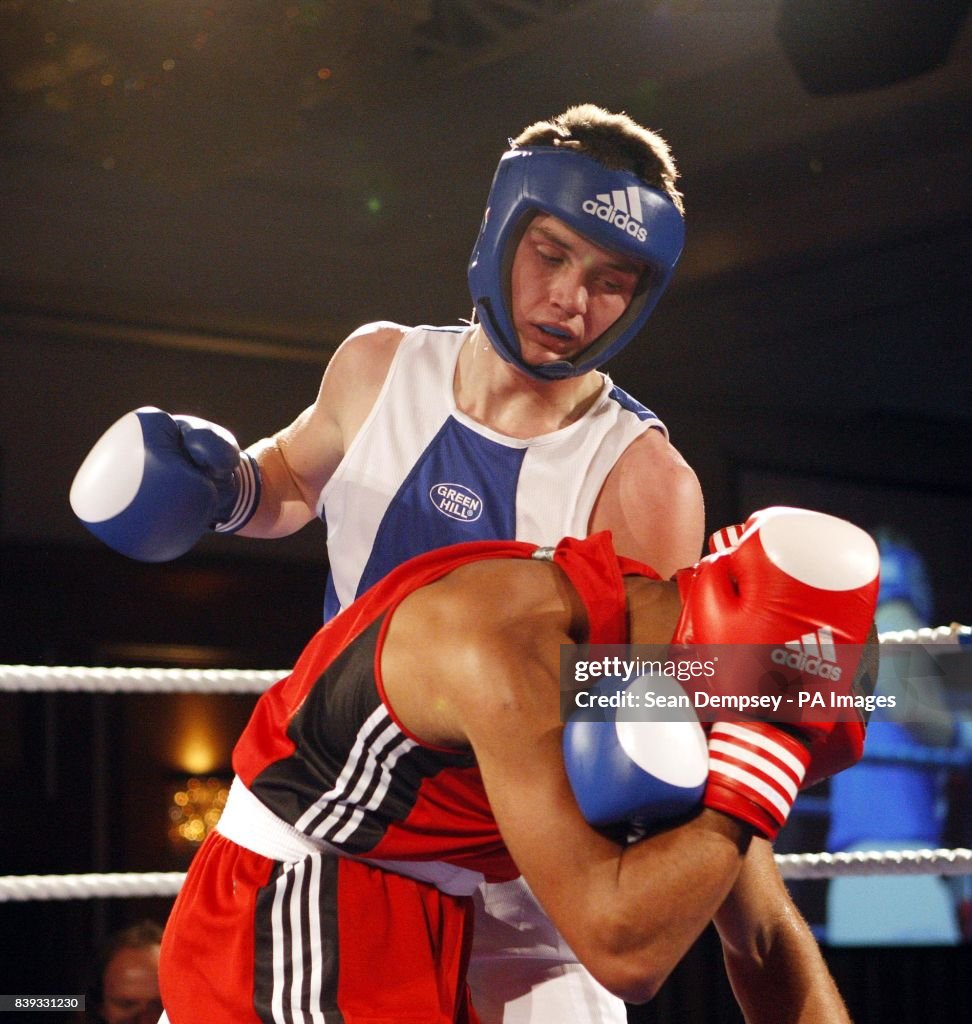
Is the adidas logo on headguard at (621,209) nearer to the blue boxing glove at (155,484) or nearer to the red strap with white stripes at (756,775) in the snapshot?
the blue boxing glove at (155,484)

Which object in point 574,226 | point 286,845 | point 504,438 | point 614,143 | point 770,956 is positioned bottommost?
point 770,956

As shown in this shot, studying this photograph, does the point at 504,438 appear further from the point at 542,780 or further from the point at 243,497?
the point at 542,780

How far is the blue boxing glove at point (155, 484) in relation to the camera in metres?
1.67

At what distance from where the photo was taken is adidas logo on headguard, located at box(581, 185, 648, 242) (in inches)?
66.1

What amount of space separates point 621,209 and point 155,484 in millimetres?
682

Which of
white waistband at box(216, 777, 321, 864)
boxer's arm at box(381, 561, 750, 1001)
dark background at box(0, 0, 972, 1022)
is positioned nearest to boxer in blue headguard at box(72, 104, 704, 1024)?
white waistband at box(216, 777, 321, 864)

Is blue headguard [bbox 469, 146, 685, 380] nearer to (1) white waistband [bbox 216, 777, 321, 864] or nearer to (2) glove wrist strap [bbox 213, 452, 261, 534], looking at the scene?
(2) glove wrist strap [bbox 213, 452, 261, 534]

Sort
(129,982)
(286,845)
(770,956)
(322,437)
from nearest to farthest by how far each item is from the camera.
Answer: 1. (286,845)
2. (770,956)
3. (322,437)
4. (129,982)

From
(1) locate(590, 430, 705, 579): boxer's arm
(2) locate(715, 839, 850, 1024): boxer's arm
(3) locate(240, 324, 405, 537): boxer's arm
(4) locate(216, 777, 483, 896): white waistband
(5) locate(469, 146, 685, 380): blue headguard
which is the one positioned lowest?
(2) locate(715, 839, 850, 1024): boxer's arm

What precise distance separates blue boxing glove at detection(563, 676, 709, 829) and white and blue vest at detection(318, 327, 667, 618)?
24.2 inches

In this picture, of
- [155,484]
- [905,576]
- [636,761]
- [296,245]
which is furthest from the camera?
[905,576]

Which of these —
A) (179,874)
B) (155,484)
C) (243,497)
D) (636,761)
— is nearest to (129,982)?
(179,874)

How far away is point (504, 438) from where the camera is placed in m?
1.83

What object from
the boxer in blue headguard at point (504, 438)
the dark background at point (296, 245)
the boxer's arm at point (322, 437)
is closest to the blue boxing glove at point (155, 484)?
the boxer in blue headguard at point (504, 438)
